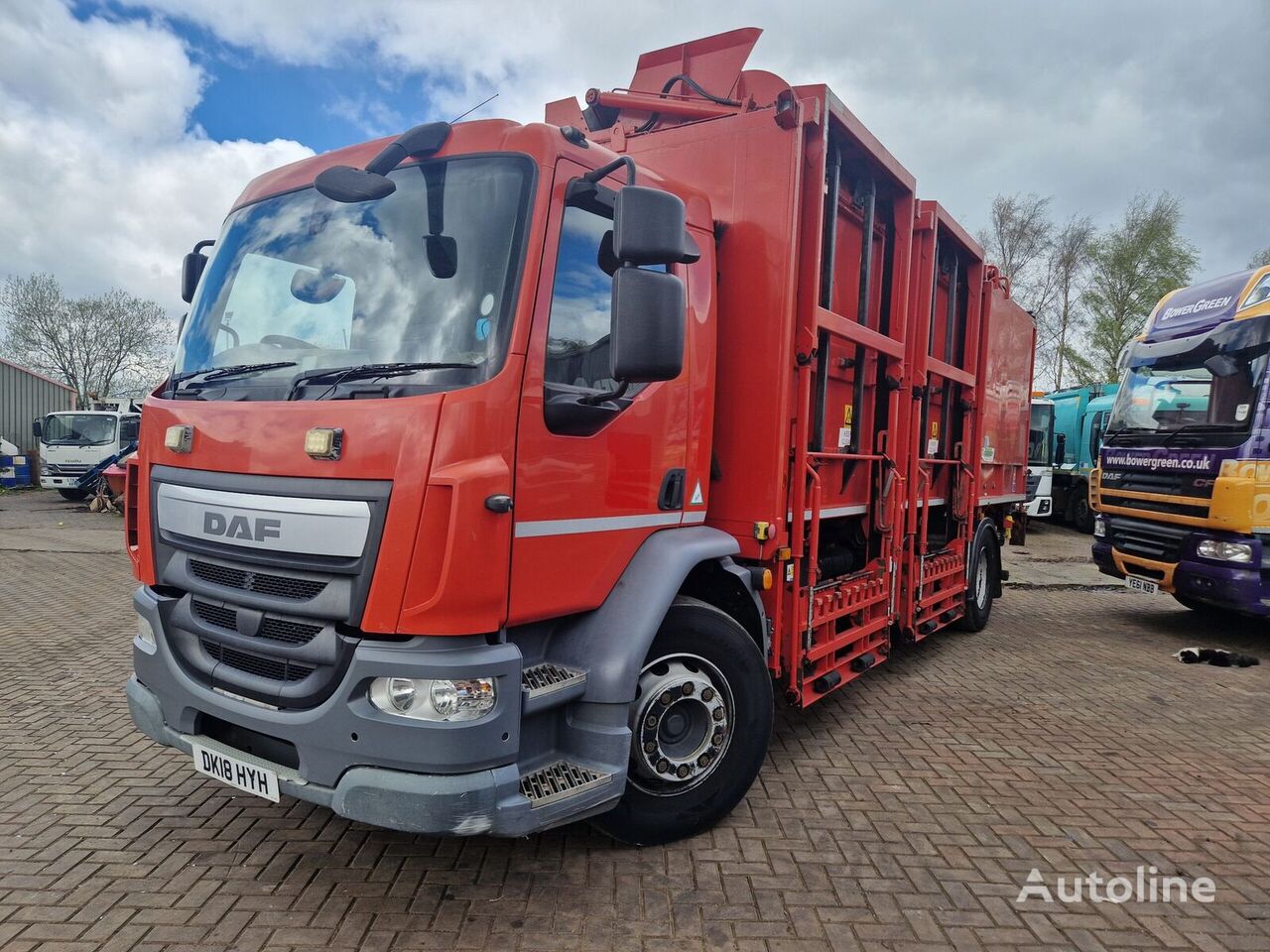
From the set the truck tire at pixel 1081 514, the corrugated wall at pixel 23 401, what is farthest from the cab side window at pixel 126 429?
the truck tire at pixel 1081 514

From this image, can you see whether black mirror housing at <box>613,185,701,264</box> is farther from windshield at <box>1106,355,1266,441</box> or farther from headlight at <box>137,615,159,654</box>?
windshield at <box>1106,355,1266,441</box>

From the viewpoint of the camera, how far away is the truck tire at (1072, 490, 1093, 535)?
61.0ft

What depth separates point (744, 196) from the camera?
3.62m

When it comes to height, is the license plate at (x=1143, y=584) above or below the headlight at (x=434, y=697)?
below

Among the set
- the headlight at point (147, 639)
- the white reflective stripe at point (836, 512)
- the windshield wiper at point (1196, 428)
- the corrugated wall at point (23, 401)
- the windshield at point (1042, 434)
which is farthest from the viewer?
the corrugated wall at point (23, 401)

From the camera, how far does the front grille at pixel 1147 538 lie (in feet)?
23.6

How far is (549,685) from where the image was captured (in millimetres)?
2686

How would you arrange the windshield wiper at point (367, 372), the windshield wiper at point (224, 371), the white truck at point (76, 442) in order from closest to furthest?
1. the windshield wiper at point (367, 372)
2. the windshield wiper at point (224, 371)
3. the white truck at point (76, 442)

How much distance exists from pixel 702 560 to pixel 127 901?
2478mm

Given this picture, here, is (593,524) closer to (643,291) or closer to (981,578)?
(643,291)

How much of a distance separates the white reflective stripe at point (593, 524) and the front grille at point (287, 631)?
76 centimetres

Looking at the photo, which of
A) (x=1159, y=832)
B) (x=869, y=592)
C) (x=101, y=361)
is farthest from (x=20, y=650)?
(x=101, y=361)

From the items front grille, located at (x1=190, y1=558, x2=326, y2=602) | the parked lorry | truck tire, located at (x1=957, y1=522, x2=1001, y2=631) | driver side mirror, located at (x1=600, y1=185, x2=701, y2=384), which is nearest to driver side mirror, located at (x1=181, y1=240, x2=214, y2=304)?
front grille, located at (x1=190, y1=558, x2=326, y2=602)

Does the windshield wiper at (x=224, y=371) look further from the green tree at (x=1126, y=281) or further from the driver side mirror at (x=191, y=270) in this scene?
the green tree at (x=1126, y=281)
